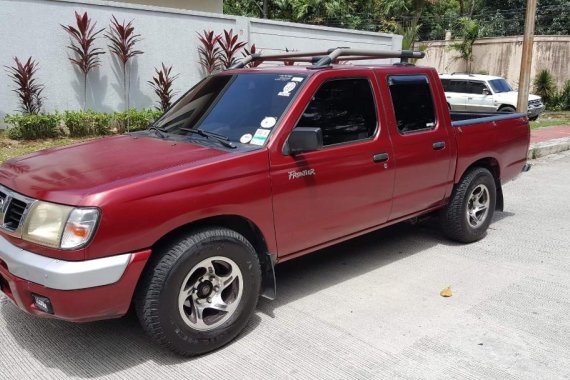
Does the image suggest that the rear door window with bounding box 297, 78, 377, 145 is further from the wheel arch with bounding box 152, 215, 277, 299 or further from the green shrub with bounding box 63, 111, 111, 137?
the green shrub with bounding box 63, 111, 111, 137

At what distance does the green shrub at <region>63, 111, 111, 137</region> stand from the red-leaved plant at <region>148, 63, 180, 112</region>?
1.50 meters

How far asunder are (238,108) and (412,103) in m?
1.65

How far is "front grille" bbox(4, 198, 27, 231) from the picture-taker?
319cm

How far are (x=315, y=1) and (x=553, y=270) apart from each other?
26409 mm

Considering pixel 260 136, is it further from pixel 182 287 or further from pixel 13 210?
pixel 13 210

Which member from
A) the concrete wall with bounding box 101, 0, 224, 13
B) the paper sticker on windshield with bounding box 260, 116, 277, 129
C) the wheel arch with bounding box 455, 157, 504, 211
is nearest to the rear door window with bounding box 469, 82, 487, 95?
the concrete wall with bounding box 101, 0, 224, 13

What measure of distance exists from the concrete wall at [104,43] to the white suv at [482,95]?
8.73 meters

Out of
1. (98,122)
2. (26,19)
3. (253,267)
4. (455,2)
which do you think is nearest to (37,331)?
(253,267)

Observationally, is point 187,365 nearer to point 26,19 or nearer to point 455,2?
point 26,19

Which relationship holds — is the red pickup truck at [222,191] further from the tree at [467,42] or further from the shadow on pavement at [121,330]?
the tree at [467,42]

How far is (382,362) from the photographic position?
338 cm

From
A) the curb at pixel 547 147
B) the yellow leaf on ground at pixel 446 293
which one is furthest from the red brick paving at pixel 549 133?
the yellow leaf on ground at pixel 446 293

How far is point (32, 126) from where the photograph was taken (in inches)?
368

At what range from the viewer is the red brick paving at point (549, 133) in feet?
44.0
